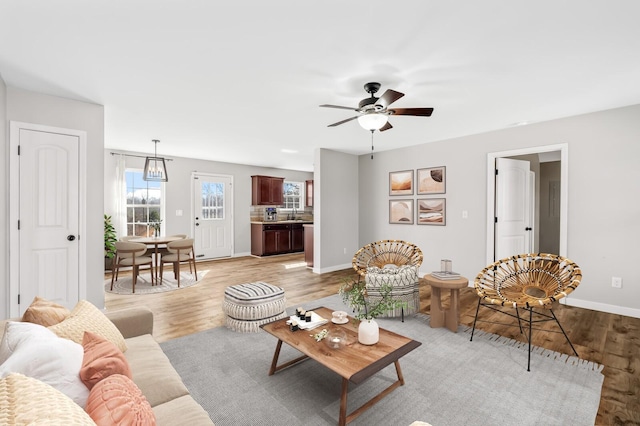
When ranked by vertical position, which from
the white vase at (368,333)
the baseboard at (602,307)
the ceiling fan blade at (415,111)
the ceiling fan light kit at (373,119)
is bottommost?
the baseboard at (602,307)

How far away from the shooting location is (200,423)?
3.98 feet

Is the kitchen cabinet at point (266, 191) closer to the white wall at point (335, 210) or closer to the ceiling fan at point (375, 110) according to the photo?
the white wall at point (335, 210)

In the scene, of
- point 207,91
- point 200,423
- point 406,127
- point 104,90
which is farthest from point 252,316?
point 406,127

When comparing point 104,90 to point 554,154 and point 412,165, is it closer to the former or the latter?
point 412,165

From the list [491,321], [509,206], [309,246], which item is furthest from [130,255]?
[509,206]

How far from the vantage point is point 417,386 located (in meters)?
2.15

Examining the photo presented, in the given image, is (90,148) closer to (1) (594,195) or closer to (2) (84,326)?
(2) (84,326)

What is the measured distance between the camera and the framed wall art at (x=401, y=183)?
569 cm

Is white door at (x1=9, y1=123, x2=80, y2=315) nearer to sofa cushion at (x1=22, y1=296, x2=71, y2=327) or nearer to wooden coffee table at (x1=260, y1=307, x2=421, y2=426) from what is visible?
sofa cushion at (x1=22, y1=296, x2=71, y2=327)

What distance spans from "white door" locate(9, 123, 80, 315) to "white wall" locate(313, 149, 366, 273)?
142 inches

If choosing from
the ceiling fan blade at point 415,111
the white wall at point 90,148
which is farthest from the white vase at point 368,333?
the white wall at point 90,148

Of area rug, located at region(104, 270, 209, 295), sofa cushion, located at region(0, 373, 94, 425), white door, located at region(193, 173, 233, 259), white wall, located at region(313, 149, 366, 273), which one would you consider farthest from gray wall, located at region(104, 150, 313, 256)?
sofa cushion, located at region(0, 373, 94, 425)

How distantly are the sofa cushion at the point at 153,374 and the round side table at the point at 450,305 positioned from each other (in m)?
2.50

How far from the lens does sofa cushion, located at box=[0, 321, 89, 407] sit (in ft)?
3.43
